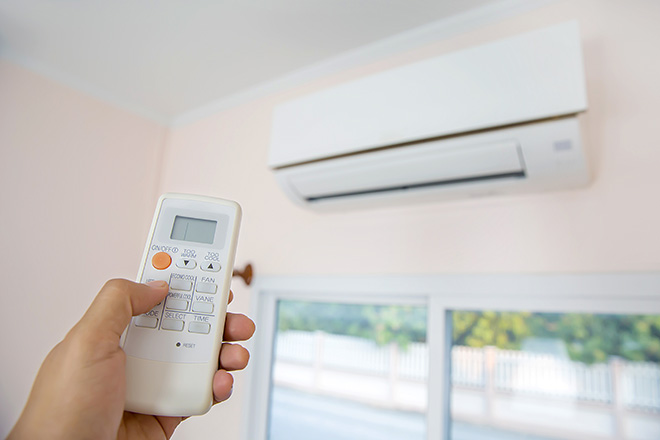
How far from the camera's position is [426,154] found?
1021 millimetres

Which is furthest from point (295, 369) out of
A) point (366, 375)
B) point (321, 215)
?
point (321, 215)

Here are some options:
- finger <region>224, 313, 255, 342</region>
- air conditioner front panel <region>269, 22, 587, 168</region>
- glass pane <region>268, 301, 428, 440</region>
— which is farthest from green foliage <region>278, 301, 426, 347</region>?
finger <region>224, 313, 255, 342</region>

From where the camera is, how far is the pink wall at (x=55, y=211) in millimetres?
1563

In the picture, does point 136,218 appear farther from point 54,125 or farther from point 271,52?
point 271,52

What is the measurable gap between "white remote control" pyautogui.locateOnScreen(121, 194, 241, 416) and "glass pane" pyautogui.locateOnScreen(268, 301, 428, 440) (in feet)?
2.57

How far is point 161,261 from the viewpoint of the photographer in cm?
67

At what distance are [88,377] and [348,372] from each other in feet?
3.28

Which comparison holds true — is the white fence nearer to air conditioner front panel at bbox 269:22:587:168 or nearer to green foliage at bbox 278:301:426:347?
green foliage at bbox 278:301:426:347

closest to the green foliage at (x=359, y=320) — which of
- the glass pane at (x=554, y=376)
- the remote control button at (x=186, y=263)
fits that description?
the glass pane at (x=554, y=376)

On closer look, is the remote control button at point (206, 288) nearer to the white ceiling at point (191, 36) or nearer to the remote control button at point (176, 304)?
the remote control button at point (176, 304)

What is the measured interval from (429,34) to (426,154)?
54cm

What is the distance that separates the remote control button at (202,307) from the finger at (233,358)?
0.24ft

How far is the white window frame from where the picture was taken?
99 cm

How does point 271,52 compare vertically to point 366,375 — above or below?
above
